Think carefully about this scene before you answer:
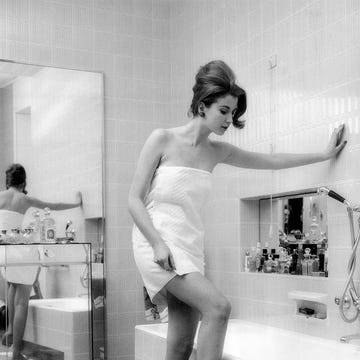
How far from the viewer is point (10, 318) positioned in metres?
3.98

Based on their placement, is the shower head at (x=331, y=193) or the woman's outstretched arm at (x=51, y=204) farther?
the woman's outstretched arm at (x=51, y=204)


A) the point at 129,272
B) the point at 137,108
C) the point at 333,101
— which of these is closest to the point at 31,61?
the point at 137,108

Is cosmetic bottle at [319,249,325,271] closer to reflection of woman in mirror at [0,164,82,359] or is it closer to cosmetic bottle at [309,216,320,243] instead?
cosmetic bottle at [309,216,320,243]

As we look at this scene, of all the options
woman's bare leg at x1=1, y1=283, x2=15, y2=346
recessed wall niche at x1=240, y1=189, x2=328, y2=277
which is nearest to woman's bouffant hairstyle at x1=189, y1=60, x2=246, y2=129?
recessed wall niche at x1=240, y1=189, x2=328, y2=277

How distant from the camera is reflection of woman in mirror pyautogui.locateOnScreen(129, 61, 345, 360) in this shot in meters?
2.32

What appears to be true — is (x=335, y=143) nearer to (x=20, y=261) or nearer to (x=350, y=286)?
(x=350, y=286)

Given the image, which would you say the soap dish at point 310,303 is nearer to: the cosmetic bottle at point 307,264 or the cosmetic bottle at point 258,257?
the cosmetic bottle at point 307,264

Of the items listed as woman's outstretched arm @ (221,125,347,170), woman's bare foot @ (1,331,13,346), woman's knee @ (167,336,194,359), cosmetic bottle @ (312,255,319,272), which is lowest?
woman's bare foot @ (1,331,13,346)

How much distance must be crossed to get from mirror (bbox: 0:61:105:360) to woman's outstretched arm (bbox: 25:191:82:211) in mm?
27

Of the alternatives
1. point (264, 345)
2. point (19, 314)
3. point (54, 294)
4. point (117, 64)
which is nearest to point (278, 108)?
point (264, 345)

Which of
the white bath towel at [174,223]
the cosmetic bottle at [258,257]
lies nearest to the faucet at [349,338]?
the cosmetic bottle at [258,257]

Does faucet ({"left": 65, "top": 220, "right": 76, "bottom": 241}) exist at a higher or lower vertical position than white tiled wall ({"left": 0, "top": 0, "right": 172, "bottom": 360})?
lower

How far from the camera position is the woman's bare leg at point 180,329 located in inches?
98.3

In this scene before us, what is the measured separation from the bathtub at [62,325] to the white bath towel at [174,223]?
1.73 metres
